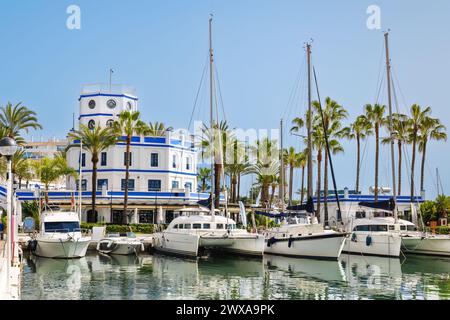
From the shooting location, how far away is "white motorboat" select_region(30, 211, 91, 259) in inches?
1635

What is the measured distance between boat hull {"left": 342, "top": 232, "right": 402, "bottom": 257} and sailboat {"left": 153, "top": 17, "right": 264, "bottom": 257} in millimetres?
9886

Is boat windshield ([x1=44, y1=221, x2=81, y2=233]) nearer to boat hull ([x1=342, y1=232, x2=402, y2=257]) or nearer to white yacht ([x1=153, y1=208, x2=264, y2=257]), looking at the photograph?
white yacht ([x1=153, y1=208, x2=264, y2=257])

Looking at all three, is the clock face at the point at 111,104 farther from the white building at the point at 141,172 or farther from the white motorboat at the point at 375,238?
the white motorboat at the point at 375,238

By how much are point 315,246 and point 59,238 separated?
18.5 m

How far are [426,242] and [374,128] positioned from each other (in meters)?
29.2

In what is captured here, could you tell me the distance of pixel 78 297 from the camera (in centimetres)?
2520

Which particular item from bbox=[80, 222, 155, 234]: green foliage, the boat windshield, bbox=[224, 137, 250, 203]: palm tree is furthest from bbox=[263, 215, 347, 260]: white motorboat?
bbox=[224, 137, 250, 203]: palm tree

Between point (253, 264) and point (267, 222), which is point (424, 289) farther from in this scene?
point (267, 222)

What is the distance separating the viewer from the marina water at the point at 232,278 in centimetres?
2664

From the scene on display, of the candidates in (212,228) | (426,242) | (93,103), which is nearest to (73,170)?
(93,103)

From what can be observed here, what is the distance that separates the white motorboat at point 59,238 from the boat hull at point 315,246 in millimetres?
14874

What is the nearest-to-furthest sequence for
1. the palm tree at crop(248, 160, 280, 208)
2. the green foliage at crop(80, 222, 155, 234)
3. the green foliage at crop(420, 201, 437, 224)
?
the green foliage at crop(80, 222, 155, 234)
the green foliage at crop(420, 201, 437, 224)
the palm tree at crop(248, 160, 280, 208)

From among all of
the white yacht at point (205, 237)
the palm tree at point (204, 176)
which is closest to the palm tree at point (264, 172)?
the palm tree at point (204, 176)

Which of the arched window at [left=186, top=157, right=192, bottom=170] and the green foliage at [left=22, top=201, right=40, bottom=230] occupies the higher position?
the arched window at [left=186, top=157, right=192, bottom=170]
